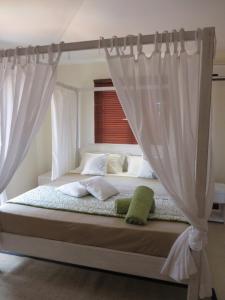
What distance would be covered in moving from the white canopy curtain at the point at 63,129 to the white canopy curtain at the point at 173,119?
83.0 inches

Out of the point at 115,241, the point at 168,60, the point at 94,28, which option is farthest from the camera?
the point at 94,28

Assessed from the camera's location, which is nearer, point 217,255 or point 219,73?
point 217,255

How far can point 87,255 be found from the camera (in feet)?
6.97

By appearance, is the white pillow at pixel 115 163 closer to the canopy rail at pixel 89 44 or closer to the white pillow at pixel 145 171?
the white pillow at pixel 145 171

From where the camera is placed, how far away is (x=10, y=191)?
154 inches

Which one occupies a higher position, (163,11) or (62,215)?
(163,11)

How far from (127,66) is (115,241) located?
A: 4.34 feet

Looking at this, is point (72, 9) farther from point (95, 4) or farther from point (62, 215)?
point (62, 215)

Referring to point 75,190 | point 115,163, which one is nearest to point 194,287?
point 75,190

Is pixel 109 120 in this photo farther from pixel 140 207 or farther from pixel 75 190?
pixel 140 207

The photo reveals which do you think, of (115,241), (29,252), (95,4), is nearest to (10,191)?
(29,252)

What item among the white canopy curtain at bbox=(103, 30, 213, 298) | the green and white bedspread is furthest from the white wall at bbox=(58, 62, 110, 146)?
the white canopy curtain at bbox=(103, 30, 213, 298)

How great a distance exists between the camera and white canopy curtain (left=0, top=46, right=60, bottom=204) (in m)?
2.11

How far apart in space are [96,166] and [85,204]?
58.4 inches
